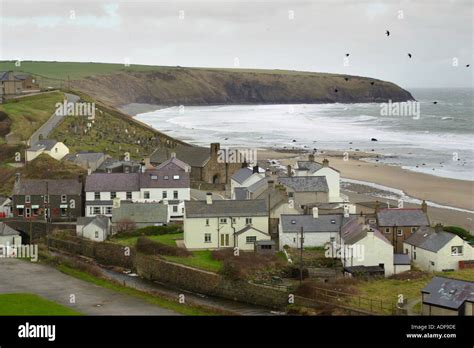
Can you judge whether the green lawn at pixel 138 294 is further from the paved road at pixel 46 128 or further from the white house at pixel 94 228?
the paved road at pixel 46 128

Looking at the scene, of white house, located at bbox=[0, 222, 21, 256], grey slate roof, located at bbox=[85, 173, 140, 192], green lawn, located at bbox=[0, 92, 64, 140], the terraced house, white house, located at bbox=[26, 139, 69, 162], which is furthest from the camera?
green lawn, located at bbox=[0, 92, 64, 140]

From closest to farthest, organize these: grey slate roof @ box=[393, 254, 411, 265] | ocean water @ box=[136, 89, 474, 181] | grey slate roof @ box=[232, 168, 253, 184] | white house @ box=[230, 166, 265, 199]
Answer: grey slate roof @ box=[393, 254, 411, 265], white house @ box=[230, 166, 265, 199], grey slate roof @ box=[232, 168, 253, 184], ocean water @ box=[136, 89, 474, 181]

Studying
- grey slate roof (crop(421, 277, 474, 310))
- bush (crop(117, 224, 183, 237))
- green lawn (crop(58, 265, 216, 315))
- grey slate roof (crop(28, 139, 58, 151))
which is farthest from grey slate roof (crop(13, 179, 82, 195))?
grey slate roof (crop(421, 277, 474, 310))

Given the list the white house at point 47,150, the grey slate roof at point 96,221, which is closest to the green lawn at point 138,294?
the grey slate roof at point 96,221

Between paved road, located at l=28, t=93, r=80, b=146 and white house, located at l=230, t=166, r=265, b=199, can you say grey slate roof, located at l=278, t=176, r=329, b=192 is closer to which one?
white house, located at l=230, t=166, r=265, b=199
